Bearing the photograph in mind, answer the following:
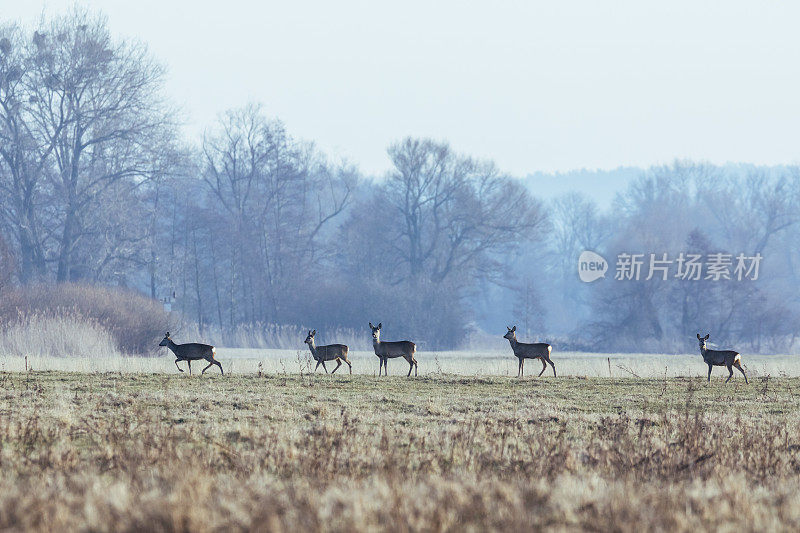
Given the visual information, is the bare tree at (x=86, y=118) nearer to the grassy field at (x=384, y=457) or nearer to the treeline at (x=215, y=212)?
the treeline at (x=215, y=212)

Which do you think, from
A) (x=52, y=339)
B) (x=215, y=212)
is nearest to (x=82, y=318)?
(x=52, y=339)

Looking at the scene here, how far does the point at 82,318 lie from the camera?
1411 inches

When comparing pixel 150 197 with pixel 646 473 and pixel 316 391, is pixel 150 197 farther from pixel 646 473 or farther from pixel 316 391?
pixel 646 473

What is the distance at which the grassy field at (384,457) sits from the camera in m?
7.25

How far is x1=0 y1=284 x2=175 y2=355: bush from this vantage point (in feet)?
104

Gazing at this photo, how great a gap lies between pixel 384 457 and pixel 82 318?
2724 cm


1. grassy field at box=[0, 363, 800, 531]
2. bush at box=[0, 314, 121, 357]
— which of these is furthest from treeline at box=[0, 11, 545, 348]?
grassy field at box=[0, 363, 800, 531]

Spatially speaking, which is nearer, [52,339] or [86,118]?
[52,339]

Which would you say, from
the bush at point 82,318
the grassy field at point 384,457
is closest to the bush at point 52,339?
the bush at point 82,318

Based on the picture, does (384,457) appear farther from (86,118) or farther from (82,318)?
(86,118)

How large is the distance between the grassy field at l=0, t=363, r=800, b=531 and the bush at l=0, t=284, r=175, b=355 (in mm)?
12789

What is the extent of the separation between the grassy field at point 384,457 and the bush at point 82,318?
42.0 ft

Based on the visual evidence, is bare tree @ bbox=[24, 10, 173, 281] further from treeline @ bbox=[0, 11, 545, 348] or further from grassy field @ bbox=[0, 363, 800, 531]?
grassy field @ bbox=[0, 363, 800, 531]

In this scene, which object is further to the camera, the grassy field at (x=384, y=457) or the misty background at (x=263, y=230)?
the misty background at (x=263, y=230)
